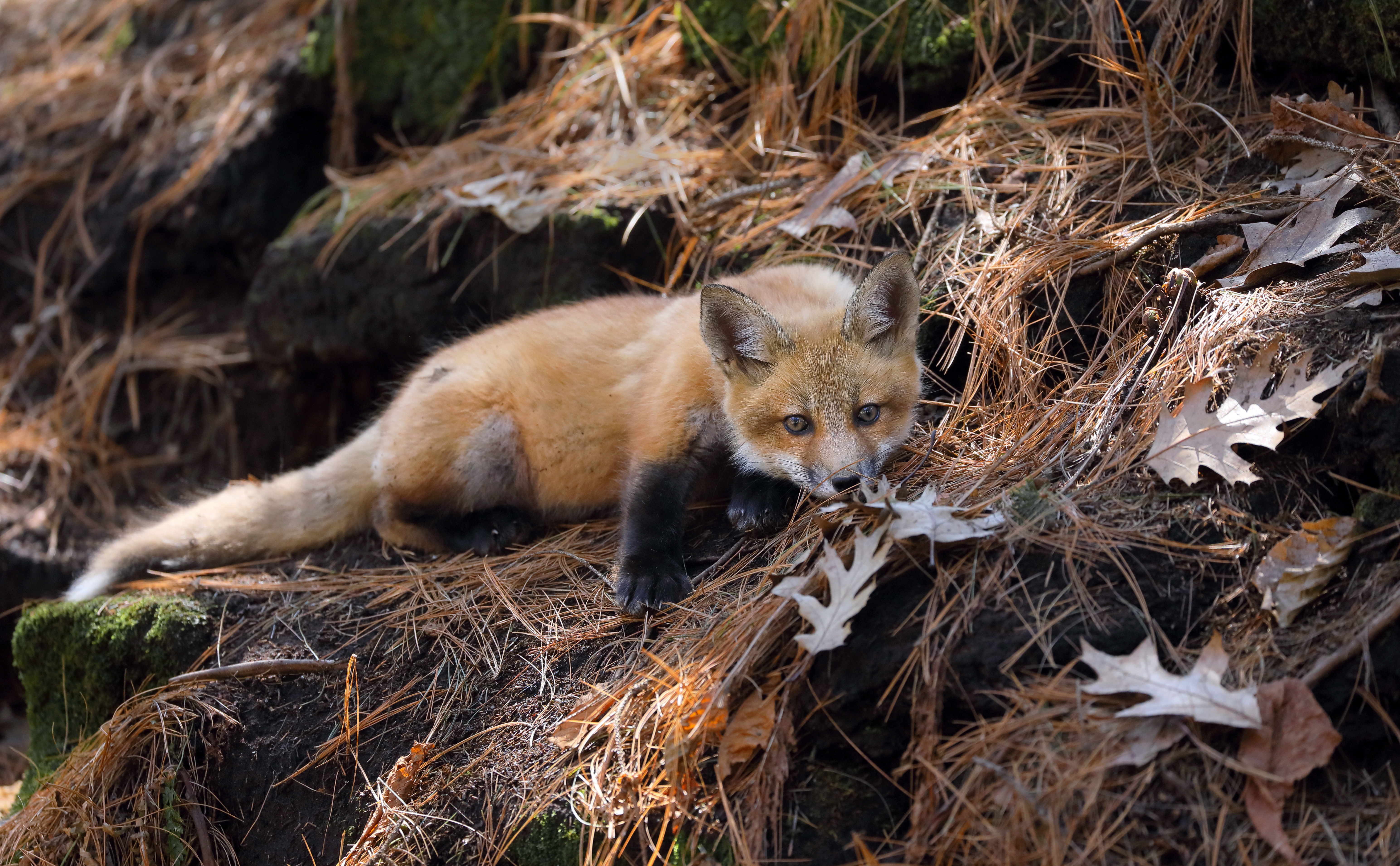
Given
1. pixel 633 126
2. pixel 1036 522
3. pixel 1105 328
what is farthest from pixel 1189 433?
pixel 633 126

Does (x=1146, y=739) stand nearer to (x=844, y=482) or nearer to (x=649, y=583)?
(x=844, y=482)

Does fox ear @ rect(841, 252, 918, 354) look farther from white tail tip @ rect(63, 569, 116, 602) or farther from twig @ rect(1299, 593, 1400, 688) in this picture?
white tail tip @ rect(63, 569, 116, 602)

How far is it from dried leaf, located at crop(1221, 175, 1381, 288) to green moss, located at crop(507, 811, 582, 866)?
7.81 ft

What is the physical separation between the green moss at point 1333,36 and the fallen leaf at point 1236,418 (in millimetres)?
1300

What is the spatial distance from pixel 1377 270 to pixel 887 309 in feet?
4.40

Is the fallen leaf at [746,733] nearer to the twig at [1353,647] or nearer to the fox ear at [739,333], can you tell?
the twig at [1353,647]

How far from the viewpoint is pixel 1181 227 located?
307cm

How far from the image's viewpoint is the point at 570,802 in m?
2.44

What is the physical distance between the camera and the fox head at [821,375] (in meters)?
3.10

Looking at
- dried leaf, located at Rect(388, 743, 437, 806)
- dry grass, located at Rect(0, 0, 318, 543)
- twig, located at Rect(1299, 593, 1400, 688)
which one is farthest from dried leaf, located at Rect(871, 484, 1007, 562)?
dry grass, located at Rect(0, 0, 318, 543)

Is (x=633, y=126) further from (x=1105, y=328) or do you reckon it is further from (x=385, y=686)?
(x=385, y=686)

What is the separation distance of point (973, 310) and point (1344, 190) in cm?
113

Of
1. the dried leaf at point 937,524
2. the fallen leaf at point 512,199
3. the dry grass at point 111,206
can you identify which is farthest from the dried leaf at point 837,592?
the dry grass at point 111,206

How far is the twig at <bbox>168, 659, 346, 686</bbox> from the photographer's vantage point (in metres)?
3.15
